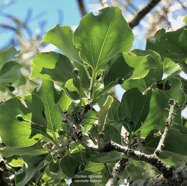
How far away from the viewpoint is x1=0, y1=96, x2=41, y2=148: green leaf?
31.7 inches

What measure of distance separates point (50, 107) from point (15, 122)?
73 millimetres

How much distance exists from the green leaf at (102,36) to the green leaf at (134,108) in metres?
0.09

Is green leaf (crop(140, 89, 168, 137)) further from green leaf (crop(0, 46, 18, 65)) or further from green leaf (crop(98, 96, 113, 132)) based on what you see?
green leaf (crop(0, 46, 18, 65))

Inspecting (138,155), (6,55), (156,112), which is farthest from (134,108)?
(6,55)

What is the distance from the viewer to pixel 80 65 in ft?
2.87

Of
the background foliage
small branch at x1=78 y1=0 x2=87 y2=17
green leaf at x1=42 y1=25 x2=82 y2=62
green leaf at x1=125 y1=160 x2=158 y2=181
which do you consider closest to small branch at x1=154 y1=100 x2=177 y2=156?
the background foliage

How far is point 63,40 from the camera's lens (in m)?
0.83

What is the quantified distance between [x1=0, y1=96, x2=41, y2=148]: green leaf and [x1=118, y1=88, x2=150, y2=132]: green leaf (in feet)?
0.61

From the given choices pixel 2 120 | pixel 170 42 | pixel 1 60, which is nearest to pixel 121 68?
pixel 170 42

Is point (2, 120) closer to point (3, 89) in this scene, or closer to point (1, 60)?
point (1, 60)

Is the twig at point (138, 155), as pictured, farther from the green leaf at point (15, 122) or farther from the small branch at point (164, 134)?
the green leaf at point (15, 122)

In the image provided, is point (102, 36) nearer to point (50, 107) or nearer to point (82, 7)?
point (50, 107)

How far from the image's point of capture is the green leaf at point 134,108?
0.84 meters

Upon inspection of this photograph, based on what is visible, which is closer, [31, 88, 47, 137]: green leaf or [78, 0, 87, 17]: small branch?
[31, 88, 47, 137]: green leaf
